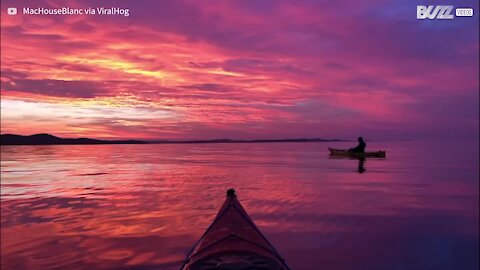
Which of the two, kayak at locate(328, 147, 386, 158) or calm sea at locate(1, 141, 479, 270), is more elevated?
kayak at locate(328, 147, 386, 158)

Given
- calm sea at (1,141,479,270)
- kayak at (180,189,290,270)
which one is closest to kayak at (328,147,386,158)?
calm sea at (1,141,479,270)

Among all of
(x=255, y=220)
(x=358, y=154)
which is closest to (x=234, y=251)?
(x=255, y=220)

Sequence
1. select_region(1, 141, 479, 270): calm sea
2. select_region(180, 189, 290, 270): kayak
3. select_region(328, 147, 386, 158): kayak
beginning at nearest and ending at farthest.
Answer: select_region(180, 189, 290, 270): kayak
select_region(1, 141, 479, 270): calm sea
select_region(328, 147, 386, 158): kayak

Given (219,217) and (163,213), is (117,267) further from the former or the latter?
(163,213)

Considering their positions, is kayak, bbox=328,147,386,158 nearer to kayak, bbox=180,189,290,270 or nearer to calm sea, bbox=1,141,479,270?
calm sea, bbox=1,141,479,270

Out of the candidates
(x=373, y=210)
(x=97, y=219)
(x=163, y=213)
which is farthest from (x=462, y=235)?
(x=97, y=219)

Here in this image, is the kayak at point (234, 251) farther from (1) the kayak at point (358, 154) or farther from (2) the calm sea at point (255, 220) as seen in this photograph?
(1) the kayak at point (358, 154)

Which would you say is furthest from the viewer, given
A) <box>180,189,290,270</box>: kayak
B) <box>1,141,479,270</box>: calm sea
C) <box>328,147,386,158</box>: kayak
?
<box>328,147,386,158</box>: kayak

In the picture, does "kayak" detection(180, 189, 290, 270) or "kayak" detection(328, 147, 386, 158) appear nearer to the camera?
"kayak" detection(180, 189, 290, 270)

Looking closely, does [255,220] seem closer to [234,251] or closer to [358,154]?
[234,251]

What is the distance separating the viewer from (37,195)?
21109 millimetres

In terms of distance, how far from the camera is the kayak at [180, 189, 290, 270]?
6.83m

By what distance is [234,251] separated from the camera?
7.42 metres

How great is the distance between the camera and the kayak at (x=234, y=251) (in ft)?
22.4
